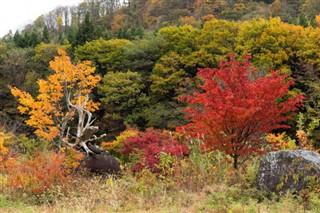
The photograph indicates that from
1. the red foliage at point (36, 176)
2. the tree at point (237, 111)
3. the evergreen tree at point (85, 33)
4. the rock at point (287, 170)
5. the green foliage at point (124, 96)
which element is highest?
the evergreen tree at point (85, 33)

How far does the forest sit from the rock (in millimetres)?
117

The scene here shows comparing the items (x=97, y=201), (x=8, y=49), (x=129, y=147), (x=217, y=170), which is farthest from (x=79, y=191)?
(x=8, y=49)

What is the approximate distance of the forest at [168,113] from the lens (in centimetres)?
605

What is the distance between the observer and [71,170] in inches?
308

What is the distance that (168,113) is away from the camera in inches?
726

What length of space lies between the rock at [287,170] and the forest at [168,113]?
0.12 meters

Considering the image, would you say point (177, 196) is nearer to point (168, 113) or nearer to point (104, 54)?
point (168, 113)

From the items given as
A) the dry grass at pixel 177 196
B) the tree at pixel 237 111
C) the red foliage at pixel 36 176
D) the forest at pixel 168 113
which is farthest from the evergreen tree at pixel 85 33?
the tree at pixel 237 111

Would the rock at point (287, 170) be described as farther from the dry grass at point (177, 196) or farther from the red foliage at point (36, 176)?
the red foliage at point (36, 176)

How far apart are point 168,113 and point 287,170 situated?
13086 millimetres

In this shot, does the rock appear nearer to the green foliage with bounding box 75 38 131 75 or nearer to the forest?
the forest

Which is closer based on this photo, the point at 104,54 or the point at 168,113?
the point at 168,113

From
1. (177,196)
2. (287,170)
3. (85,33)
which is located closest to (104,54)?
(85,33)

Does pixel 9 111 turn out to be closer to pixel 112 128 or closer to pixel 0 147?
pixel 112 128
